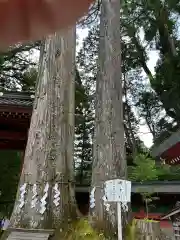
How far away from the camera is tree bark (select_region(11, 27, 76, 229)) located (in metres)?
5.18

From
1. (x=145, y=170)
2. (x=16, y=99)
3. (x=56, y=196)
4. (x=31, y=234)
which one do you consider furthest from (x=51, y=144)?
(x=145, y=170)

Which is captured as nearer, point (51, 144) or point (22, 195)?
point (22, 195)

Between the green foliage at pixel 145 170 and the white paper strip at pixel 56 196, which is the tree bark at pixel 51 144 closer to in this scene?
the white paper strip at pixel 56 196

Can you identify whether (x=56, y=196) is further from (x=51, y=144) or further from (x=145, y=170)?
(x=145, y=170)

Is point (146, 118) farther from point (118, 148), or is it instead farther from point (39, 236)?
point (39, 236)

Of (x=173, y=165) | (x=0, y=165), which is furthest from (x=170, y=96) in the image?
(x=0, y=165)

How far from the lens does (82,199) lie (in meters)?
8.38

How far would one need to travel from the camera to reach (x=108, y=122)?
5.71 meters

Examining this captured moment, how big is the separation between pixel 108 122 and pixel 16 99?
1.93 meters

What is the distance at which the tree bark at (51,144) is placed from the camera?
5180mm

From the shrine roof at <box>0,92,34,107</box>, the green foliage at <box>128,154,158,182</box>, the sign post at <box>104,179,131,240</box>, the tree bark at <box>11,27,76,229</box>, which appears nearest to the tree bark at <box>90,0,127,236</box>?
the tree bark at <box>11,27,76,229</box>

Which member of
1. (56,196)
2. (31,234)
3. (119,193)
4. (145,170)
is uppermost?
(145,170)

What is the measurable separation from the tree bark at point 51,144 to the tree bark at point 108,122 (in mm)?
428

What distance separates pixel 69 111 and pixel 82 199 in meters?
3.17
